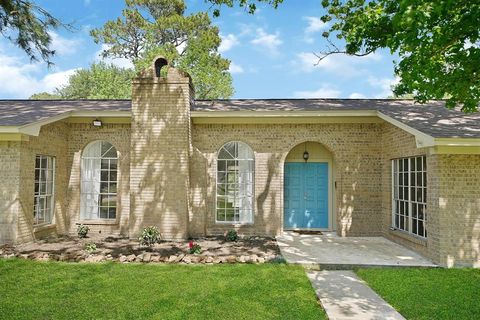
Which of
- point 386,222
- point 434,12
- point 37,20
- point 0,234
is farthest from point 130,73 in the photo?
point 434,12

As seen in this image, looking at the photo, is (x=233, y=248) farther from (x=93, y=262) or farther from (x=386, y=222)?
(x=386, y=222)

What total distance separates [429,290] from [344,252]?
262cm

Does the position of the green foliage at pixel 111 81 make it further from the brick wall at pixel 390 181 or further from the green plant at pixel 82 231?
the brick wall at pixel 390 181

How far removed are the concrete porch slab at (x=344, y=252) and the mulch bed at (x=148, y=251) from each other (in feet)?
1.64

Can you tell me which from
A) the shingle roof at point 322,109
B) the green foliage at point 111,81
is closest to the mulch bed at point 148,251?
the shingle roof at point 322,109

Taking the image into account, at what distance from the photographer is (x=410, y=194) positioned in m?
8.88

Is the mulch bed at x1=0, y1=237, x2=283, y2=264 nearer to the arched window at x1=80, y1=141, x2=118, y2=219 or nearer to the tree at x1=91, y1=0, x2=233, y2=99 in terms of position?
the arched window at x1=80, y1=141, x2=118, y2=219

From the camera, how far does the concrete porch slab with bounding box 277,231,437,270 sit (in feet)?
24.0

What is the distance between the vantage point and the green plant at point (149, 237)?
A: 9.12m

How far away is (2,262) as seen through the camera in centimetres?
726

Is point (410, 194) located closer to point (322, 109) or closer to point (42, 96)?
Answer: point (322, 109)

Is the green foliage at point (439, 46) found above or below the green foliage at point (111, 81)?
below

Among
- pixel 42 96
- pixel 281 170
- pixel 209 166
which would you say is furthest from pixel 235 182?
pixel 42 96

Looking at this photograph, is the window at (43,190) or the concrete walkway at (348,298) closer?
the concrete walkway at (348,298)
